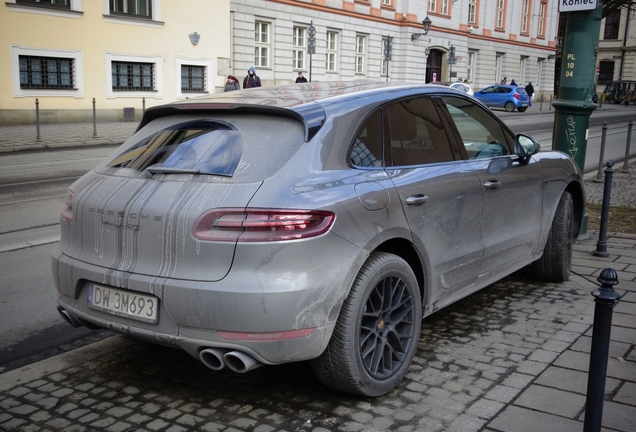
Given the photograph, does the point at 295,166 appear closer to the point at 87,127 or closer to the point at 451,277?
the point at 451,277

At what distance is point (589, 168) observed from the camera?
50.6 ft

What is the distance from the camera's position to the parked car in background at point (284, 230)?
3.25 metres

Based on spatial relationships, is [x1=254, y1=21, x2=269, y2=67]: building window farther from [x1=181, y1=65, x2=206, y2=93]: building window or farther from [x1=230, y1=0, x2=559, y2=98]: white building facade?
[x1=181, y1=65, x2=206, y2=93]: building window

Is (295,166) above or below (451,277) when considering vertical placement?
above

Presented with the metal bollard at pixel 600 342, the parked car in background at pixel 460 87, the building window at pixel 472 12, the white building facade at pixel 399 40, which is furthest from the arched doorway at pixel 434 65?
the metal bollard at pixel 600 342

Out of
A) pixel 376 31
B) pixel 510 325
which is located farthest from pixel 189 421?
pixel 376 31

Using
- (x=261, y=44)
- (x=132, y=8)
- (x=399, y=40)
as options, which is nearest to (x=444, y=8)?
(x=399, y=40)

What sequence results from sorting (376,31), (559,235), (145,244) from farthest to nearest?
(376,31) < (559,235) < (145,244)

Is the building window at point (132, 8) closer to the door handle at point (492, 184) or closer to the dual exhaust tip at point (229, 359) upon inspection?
the door handle at point (492, 184)

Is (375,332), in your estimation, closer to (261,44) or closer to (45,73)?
(45,73)

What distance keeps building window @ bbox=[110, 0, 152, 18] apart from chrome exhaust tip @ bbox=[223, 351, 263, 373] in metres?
25.1

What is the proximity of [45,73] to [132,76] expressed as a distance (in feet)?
11.8

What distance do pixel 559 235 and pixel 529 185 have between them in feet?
2.70

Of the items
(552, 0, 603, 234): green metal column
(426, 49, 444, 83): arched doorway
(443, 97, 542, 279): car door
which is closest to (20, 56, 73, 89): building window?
(552, 0, 603, 234): green metal column
